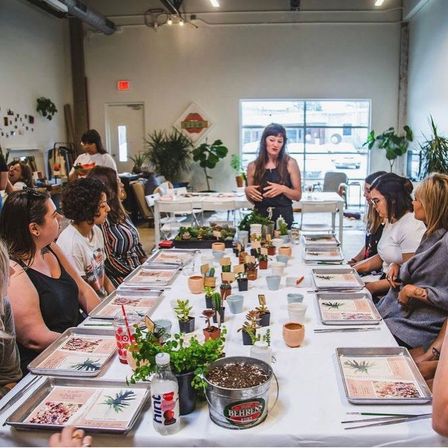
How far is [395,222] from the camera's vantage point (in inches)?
112

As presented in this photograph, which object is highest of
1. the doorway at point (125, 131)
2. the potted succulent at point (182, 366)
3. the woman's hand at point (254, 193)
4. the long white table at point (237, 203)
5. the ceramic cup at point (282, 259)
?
the doorway at point (125, 131)

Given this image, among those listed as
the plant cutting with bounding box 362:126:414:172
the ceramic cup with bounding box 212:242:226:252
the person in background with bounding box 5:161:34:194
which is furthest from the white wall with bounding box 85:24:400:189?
the ceramic cup with bounding box 212:242:226:252

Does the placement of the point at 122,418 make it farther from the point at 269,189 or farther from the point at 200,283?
the point at 269,189

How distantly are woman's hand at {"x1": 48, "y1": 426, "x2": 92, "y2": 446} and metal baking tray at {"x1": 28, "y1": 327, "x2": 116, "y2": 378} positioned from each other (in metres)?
0.35

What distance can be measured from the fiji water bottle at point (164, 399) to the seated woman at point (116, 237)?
6.52 feet

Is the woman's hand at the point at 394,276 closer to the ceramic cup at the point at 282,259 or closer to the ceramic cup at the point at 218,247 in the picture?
the ceramic cup at the point at 282,259

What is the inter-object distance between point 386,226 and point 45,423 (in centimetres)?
224

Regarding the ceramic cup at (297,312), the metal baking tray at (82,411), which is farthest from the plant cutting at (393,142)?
the metal baking tray at (82,411)

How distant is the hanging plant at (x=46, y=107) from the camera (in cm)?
862

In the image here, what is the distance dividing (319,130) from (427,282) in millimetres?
8012

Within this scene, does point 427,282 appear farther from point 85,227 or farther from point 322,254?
point 85,227

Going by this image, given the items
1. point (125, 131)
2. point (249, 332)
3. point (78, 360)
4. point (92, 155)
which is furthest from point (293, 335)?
point (125, 131)

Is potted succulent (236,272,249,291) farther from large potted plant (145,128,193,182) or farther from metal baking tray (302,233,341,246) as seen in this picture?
large potted plant (145,128,193,182)

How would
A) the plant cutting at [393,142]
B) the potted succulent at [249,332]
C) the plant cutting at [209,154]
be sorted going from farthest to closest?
1. the plant cutting at [209,154]
2. the plant cutting at [393,142]
3. the potted succulent at [249,332]
